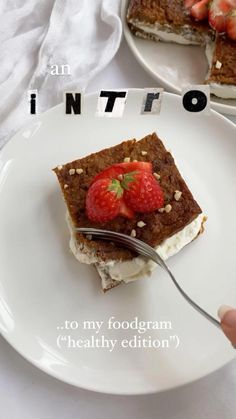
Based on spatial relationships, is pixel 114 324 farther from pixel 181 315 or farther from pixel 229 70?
pixel 229 70

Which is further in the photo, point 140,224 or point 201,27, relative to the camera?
point 201,27

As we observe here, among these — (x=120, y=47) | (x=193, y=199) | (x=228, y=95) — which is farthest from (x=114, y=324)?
(x=120, y=47)

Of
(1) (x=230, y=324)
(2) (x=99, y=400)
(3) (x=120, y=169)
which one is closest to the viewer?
(1) (x=230, y=324)

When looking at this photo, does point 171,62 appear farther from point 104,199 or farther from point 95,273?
point 95,273

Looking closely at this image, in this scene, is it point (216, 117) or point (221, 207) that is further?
point (216, 117)

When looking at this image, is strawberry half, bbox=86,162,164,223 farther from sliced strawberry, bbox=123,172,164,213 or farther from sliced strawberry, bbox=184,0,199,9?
sliced strawberry, bbox=184,0,199,9

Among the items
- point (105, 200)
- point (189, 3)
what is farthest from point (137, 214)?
point (189, 3)
